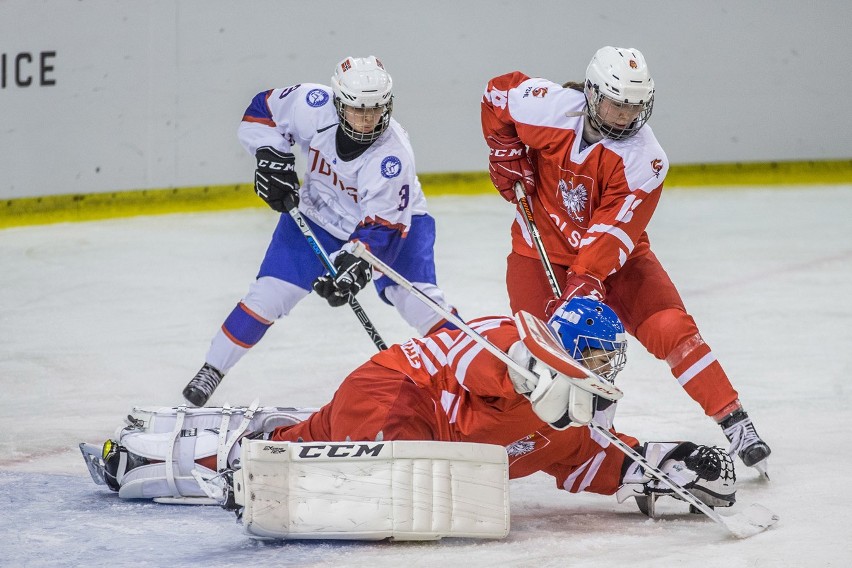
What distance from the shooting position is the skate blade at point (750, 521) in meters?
3.00

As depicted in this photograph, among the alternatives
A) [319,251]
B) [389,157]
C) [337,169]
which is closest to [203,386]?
[319,251]

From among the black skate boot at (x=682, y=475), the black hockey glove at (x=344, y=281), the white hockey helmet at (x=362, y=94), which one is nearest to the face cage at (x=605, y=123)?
the white hockey helmet at (x=362, y=94)

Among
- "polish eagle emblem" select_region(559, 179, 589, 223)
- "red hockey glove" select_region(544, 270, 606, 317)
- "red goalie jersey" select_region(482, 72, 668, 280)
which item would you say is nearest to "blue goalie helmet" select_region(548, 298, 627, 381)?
"red hockey glove" select_region(544, 270, 606, 317)

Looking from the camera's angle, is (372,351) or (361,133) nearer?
(361,133)

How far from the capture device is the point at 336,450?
9.41 ft

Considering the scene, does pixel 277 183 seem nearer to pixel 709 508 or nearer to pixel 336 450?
pixel 336 450

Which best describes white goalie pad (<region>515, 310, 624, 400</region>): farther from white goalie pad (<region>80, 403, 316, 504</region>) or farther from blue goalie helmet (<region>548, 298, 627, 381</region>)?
white goalie pad (<region>80, 403, 316, 504</region>)

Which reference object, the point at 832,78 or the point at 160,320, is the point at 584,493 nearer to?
the point at 160,320

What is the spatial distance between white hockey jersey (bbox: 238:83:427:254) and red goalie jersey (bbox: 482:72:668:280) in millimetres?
309

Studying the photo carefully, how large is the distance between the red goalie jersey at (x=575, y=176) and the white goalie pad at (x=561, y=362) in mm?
828

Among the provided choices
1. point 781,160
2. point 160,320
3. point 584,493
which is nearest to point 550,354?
point 584,493

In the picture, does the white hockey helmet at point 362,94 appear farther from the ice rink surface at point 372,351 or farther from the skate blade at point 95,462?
the skate blade at point 95,462

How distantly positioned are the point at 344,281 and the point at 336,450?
943 mm

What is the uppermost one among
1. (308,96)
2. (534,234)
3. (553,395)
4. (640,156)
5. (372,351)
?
(308,96)
